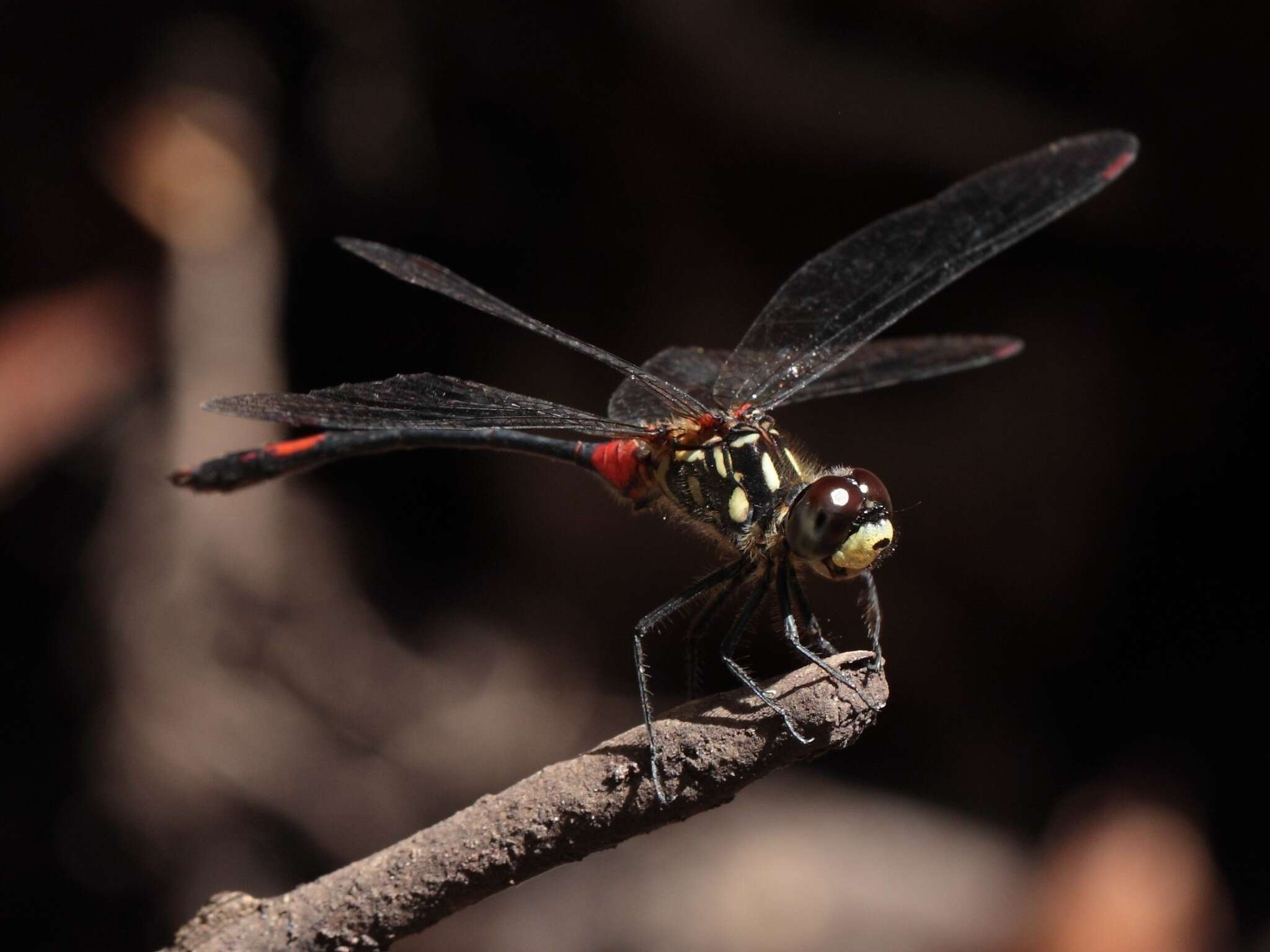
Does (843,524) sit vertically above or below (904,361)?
below

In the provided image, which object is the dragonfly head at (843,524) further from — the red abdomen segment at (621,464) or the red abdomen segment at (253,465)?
the red abdomen segment at (253,465)

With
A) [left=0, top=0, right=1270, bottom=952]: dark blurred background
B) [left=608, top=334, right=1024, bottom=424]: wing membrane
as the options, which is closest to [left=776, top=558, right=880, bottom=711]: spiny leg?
[left=608, top=334, right=1024, bottom=424]: wing membrane

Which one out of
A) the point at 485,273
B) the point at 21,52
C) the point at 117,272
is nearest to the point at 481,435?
the point at 485,273

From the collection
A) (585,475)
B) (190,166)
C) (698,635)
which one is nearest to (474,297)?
(698,635)

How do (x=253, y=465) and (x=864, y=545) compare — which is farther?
(x=253, y=465)

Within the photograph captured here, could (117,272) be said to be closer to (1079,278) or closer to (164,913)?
(164,913)

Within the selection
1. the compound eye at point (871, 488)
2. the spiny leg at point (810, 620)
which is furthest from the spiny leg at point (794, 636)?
the compound eye at point (871, 488)

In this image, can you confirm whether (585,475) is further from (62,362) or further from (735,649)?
(735,649)
